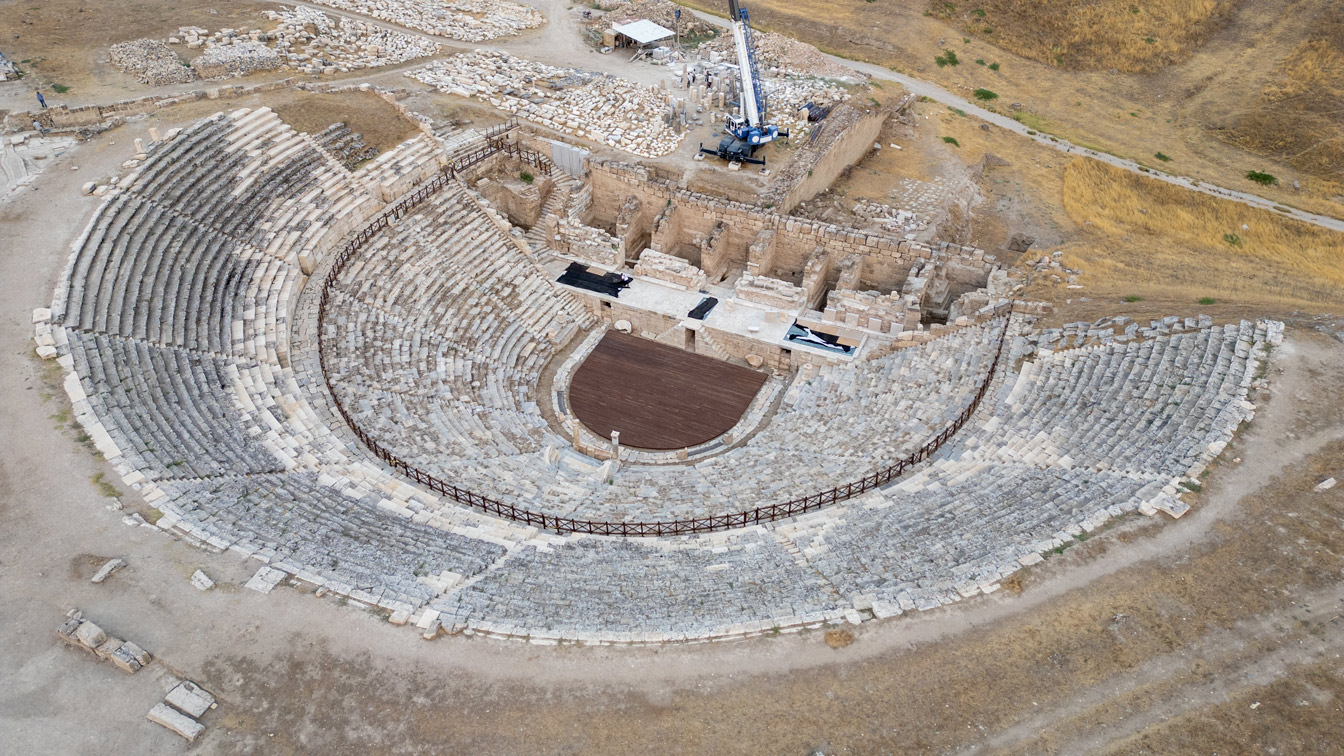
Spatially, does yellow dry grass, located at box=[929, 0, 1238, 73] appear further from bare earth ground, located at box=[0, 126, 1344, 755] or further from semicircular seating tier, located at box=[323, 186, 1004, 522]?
bare earth ground, located at box=[0, 126, 1344, 755]

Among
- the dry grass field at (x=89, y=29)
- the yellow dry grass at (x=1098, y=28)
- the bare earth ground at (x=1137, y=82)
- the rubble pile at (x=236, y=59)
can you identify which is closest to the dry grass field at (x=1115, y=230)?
the bare earth ground at (x=1137, y=82)

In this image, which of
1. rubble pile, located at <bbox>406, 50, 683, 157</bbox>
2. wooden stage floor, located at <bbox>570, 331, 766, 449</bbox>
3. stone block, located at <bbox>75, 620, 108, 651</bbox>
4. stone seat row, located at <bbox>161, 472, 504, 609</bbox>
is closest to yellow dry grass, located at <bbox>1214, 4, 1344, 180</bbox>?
rubble pile, located at <bbox>406, 50, 683, 157</bbox>

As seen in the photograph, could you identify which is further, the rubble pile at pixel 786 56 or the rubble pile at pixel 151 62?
the rubble pile at pixel 786 56

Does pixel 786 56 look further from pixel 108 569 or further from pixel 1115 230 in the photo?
pixel 108 569

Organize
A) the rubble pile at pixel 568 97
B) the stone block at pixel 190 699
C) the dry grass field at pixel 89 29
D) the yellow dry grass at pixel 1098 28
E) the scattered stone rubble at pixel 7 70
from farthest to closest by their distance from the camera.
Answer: the yellow dry grass at pixel 1098 28, the rubble pile at pixel 568 97, the dry grass field at pixel 89 29, the scattered stone rubble at pixel 7 70, the stone block at pixel 190 699

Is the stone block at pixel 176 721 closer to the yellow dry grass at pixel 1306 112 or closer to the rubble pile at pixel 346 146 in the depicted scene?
the rubble pile at pixel 346 146

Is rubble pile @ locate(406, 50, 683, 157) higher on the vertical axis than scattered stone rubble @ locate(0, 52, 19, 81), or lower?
higher

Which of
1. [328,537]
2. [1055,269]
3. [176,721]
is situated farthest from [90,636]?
[1055,269]
